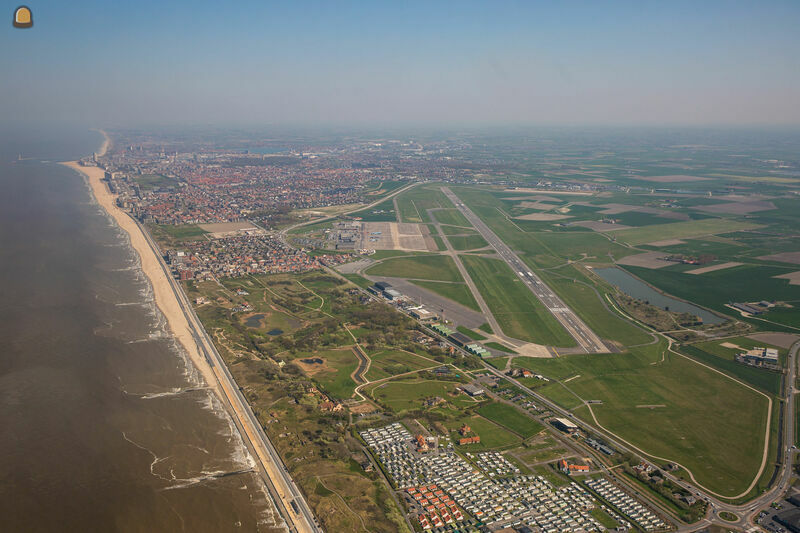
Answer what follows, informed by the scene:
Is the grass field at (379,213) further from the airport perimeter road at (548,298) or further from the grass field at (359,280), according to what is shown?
the grass field at (359,280)

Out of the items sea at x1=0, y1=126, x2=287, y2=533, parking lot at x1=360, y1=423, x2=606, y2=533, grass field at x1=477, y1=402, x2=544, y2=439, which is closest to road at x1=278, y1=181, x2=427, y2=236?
sea at x1=0, y1=126, x2=287, y2=533

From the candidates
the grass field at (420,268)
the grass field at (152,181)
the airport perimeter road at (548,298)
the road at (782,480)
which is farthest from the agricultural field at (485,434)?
the grass field at (152,181)

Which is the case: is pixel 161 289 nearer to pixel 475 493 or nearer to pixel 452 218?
pixel 475 493

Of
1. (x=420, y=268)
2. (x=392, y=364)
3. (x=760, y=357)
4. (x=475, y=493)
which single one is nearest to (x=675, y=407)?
(x=760, y=357)

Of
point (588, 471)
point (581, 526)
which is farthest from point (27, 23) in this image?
point (588, 471)

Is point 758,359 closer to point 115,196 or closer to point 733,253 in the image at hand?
point 733,253

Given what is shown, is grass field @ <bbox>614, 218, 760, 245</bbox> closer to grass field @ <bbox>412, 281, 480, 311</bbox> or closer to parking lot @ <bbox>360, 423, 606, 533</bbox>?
grass field @ <bbox>412, 281, 480, 311</bbox>
